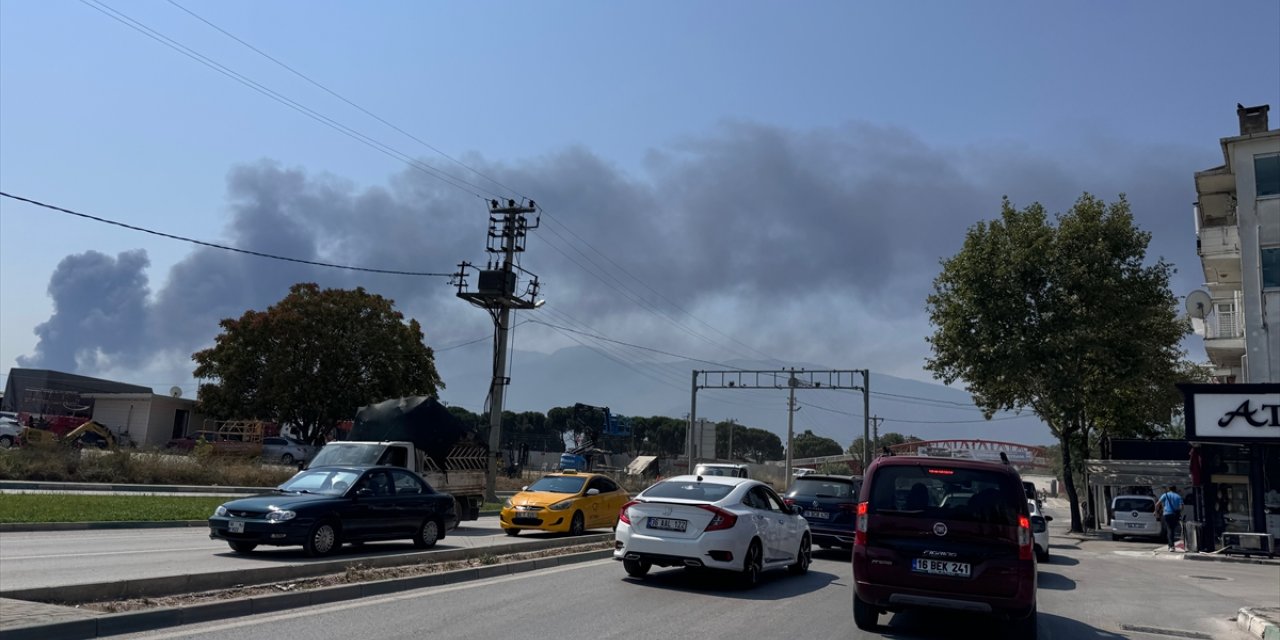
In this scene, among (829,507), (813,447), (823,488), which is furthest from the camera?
(813,447)

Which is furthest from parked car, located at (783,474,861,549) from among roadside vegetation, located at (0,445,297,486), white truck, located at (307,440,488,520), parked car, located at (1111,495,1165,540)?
roadside vegetation, located at (0,445,297,486)

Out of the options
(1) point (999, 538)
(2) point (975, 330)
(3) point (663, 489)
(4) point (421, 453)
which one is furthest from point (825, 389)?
(1) point (999, 538)

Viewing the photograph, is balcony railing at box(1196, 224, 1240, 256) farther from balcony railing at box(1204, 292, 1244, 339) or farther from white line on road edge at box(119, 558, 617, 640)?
white line on road edge at box(119, 558, 617, 640)

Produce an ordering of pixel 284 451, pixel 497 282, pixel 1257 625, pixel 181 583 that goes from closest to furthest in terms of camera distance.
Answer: pixel 181 583 → pixel 1257 625 → pixel 497 282 → pixel 284 451

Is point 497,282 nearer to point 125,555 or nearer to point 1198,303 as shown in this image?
point 125,555

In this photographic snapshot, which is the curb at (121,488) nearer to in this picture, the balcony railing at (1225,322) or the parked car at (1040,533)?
the parked car at (1040,533)

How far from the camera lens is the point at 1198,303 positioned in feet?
140

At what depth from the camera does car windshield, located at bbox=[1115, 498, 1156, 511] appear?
3468cm

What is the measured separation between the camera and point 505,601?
1024 centimetres

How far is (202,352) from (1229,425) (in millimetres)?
53137

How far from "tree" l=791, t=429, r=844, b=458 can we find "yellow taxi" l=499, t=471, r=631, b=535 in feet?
433

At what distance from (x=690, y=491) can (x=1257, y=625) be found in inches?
271

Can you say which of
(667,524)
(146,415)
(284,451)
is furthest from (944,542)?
(146,415)

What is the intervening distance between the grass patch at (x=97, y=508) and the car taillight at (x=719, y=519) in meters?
12.7
